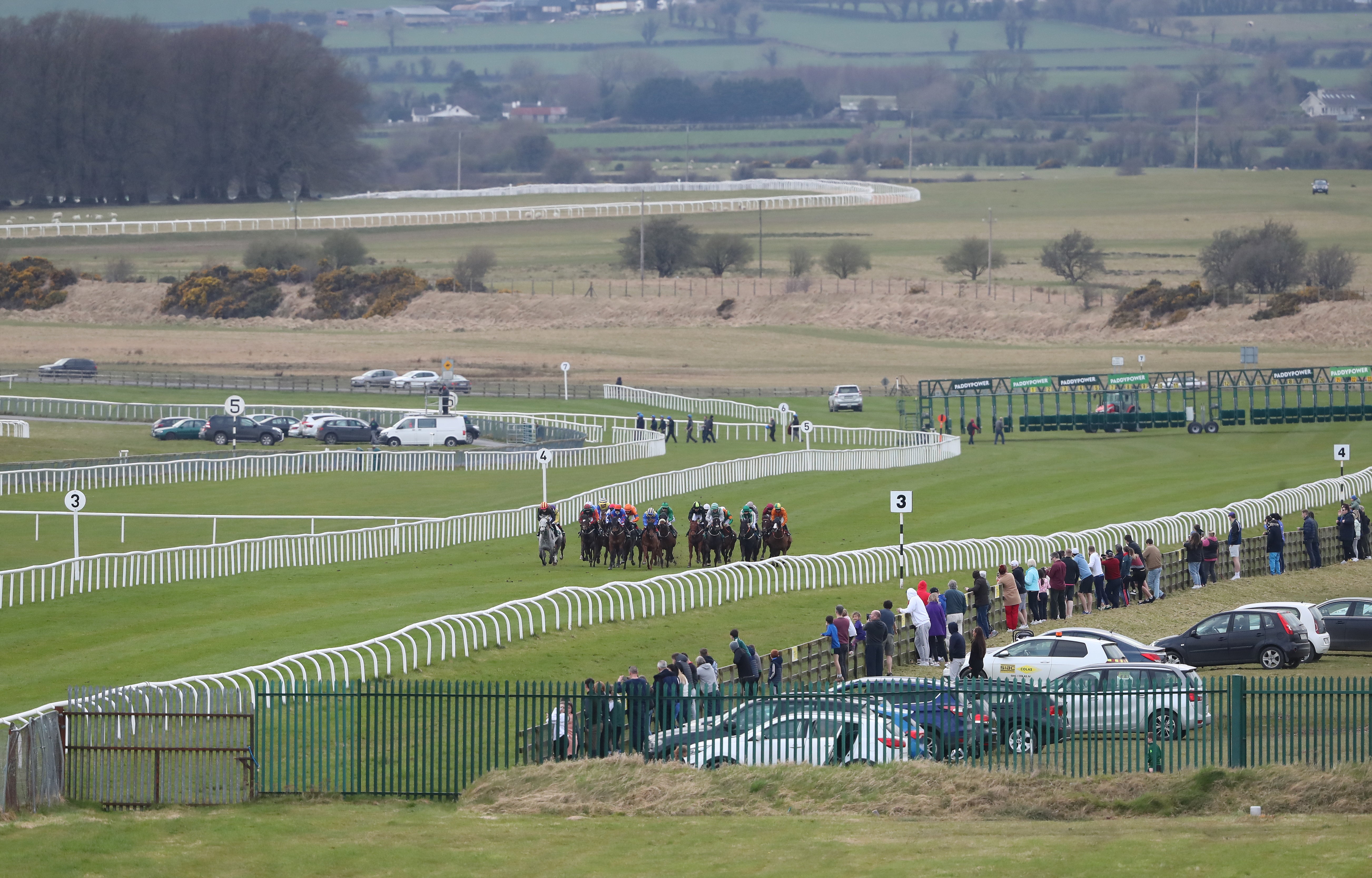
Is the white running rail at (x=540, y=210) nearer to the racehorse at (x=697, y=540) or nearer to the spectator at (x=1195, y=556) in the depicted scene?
the racehorse at (x=697, y=540)

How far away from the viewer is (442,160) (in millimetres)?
194125

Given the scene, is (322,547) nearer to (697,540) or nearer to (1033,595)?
(697,540)

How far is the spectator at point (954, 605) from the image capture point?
24.2 m

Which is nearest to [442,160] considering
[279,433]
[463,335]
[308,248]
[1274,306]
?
[308,248]

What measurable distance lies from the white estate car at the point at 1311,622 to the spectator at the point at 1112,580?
4200 millimetres

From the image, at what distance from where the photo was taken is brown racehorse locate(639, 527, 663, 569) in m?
30.9

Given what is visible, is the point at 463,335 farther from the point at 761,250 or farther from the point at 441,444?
the point at 441,444

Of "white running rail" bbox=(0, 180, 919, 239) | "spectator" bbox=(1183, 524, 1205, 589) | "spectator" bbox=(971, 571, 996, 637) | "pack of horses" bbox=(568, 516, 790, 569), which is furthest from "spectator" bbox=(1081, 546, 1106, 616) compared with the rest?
"white running rail" bbox=(0, 180, 919, 239)

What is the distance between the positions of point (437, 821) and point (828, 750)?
345cm

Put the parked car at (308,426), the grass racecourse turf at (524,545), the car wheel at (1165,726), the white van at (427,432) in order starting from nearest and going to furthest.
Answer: the car wheel at (1165,726)
the grass racecourse turf at (524,545)
the white van at (427,432)
the parked car at (308,426)

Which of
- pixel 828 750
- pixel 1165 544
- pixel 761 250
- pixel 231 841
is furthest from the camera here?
pixel 761 250

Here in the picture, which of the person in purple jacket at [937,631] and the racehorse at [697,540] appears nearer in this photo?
the person in purple jacket at [937,631]

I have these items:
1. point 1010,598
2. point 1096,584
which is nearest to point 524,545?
point 1096,584

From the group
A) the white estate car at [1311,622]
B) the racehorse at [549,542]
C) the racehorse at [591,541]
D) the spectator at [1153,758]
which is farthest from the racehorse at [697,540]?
the spectator at [1153,758]
